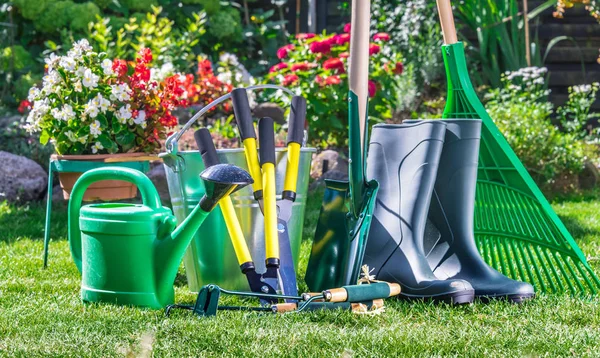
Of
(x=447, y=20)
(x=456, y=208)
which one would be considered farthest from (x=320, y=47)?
(x=456, y=208)

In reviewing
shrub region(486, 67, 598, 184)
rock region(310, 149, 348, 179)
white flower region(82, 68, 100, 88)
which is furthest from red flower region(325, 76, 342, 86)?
white flower region(82, 68, 100, 88)

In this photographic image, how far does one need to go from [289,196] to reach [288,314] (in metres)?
0.42

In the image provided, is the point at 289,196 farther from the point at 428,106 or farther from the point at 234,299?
the point at 428,106

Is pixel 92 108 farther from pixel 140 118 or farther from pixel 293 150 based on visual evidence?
pixel 293 150

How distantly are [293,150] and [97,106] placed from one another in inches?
34.6

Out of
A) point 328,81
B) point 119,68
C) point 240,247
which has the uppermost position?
point 119,68

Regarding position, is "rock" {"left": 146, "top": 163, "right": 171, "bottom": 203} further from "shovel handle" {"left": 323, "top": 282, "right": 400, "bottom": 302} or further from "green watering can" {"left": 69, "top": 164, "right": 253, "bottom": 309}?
"shovel handle" {"left": 323, "top": 282, "right": 400, "bottom": 302}

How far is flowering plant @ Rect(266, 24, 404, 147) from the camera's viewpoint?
15.5 feet

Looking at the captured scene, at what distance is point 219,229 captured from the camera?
2.40 meters

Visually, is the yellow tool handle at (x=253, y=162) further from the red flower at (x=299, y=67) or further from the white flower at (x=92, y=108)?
the red flower at (x=299, y=67)

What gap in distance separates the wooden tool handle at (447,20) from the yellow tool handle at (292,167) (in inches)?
24.0

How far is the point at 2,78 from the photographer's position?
5.65m

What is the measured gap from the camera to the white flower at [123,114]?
2.89 meters

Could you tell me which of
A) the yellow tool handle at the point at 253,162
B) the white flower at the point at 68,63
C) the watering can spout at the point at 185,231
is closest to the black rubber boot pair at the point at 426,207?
→ the yellow tool handle at the point at 253,162
